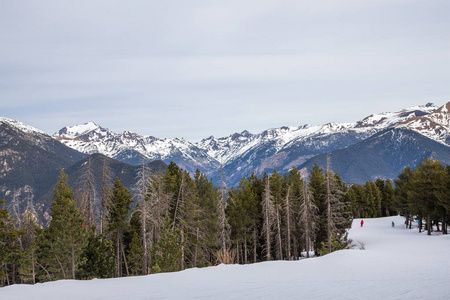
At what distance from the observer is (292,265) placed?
77.9 feet

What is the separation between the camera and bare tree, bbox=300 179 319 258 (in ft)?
140

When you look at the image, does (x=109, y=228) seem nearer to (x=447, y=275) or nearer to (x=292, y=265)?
(x=292, y=265)

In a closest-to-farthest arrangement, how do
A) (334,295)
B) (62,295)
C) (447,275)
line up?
1. (334,295)
2. (62,295)
3. (447,275)

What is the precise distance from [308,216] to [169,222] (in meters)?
19.8

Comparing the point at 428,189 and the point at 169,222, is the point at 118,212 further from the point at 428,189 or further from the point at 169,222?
the point at 428,189

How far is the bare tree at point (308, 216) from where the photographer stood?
42625 millimetres

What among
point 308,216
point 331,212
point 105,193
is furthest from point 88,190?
point 331,212

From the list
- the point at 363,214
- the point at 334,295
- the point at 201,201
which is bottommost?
the point at 363,214

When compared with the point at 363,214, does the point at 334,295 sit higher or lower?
higher

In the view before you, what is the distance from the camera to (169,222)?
3259 centimetres

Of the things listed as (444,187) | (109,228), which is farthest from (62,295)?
(444,187)

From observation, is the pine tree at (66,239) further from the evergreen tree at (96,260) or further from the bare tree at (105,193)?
the bare tree at (105,193)

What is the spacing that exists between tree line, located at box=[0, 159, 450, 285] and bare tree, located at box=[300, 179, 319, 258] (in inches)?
5.9

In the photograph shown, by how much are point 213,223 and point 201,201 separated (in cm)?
302
